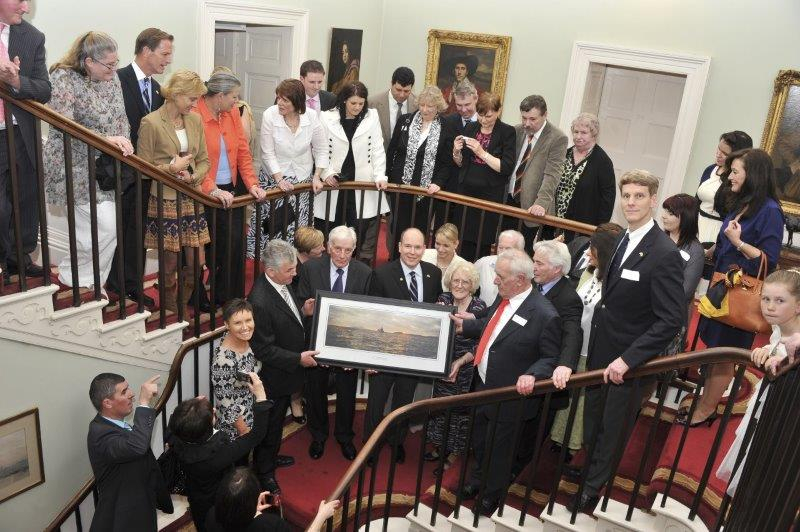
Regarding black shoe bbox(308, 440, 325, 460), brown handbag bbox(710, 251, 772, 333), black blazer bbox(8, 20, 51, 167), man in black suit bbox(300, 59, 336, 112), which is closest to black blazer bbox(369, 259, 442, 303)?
black shoe bbox(308, 440, 325, 460)

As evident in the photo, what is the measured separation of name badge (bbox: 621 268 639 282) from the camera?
3301 millimetres

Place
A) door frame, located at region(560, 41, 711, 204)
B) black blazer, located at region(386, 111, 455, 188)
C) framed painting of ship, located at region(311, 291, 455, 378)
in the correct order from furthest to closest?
door frame, located at region(560, 41, 711, 204), black blazer, located at region(386, 111, 455, 188), framed painting of ship, located at region(311, 291, 455, 378)

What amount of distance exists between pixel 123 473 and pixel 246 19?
4713mm

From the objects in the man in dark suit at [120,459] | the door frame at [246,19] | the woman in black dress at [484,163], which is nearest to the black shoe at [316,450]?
the man in dark suit at [120,459]

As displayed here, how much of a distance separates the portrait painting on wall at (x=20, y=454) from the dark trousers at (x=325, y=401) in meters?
1.65

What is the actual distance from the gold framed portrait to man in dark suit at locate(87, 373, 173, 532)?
5821 millimetres

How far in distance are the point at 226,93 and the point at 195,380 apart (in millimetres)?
1944

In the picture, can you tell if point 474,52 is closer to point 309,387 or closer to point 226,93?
point 226,93

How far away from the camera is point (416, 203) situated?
5.80 meters

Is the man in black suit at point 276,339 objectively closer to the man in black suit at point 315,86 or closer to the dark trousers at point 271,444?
the dark trousers at point 271,444

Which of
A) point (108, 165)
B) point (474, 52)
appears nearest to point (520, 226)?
point (108, 165)

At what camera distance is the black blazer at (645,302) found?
3193 millimetres

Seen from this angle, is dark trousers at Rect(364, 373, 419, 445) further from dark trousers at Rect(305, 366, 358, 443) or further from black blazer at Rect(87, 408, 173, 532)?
black blazer at Rect(87, 408, 173, 532)

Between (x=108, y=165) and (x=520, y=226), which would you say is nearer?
(x=108, y=165)
